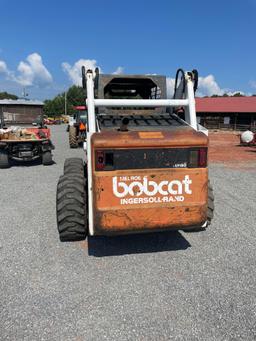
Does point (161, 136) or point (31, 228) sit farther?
point (31, 228)

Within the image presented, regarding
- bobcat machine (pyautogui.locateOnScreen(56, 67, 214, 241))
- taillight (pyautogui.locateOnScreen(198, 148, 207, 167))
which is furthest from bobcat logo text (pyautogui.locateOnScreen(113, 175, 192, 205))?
taillight (pyautogui.locateOnScreen(198, 148, 207, 167))

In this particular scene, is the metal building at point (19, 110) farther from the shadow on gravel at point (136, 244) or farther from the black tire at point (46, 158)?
the shadow on gravel at point (136, 244)

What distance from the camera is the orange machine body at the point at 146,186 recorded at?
3725mm

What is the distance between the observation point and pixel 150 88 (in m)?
5.93

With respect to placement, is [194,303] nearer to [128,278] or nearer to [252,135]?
[128,278]

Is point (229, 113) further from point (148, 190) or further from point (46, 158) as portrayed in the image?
point (148, 190)

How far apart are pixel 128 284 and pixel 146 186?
3.80 feet

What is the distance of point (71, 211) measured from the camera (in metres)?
4.16

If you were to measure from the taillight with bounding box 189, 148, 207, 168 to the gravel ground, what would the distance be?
1306 millimetres

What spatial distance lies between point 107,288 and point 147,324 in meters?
0.72

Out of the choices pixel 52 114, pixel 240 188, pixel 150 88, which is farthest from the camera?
pixel 52 114

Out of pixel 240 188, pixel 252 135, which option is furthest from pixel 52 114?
pixel 240 188

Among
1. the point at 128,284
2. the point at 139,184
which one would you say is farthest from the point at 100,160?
the point at 128,284

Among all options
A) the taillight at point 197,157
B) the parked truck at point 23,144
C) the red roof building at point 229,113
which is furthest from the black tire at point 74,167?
the red roof building at point 229,113
